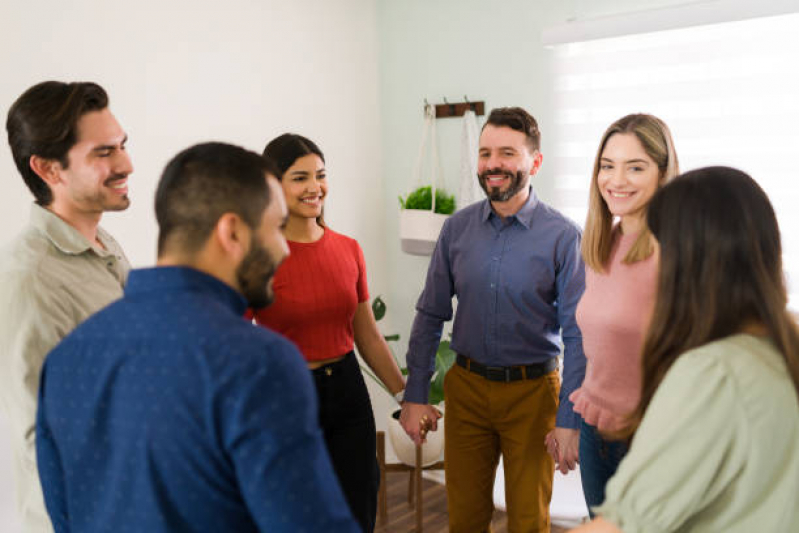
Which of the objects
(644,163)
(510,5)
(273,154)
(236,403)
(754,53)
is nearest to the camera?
(236,403)

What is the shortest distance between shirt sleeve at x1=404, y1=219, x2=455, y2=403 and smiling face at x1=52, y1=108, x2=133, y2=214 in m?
1.13

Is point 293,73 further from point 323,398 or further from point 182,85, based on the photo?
point 323,398

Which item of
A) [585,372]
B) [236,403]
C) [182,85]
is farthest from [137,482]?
[182,85]

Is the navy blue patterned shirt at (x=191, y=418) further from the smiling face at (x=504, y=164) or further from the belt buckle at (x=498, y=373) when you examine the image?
the smiling face at (x=504, y=164)

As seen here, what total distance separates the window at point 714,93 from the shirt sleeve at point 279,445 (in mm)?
2213

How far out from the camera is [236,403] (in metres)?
0.87

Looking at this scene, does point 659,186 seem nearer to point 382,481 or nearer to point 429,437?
point 429,437

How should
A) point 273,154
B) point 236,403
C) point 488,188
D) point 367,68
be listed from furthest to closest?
point 367,68
point 488,188
point 273,154
point 236,403

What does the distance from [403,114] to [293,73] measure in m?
0.68

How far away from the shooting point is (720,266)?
0.99m

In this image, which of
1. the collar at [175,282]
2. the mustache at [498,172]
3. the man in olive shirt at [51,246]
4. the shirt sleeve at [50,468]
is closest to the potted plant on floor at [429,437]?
the mustache at [498,172]

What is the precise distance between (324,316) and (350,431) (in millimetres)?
344

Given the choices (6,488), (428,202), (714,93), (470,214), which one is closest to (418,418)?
(470,214)

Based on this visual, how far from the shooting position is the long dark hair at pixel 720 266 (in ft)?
3.25
